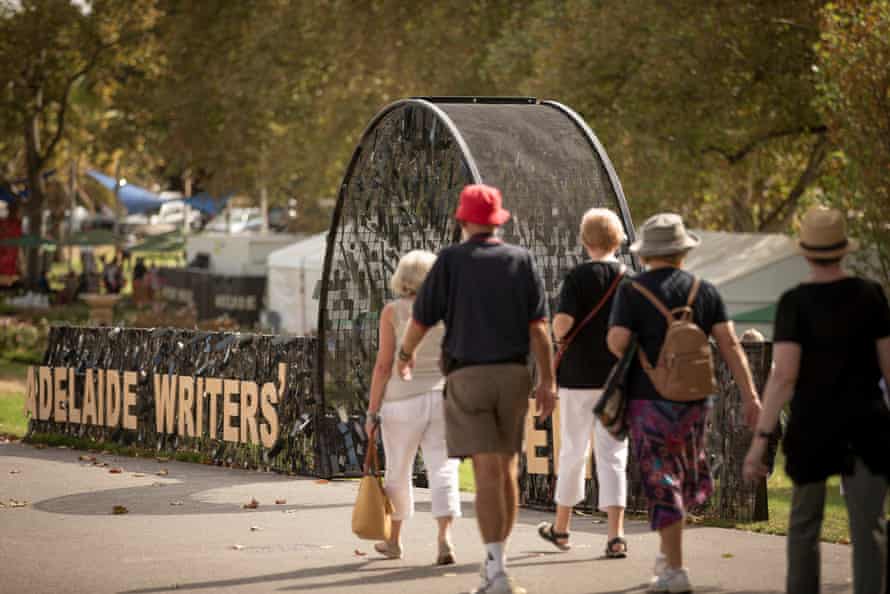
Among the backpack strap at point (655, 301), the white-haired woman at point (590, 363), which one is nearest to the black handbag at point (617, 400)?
the backpack strap at point (655, 301)

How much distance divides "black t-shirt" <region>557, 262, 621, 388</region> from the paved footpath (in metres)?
0.95

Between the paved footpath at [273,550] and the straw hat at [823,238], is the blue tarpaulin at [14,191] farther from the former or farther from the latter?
the straw hat at [823,238]

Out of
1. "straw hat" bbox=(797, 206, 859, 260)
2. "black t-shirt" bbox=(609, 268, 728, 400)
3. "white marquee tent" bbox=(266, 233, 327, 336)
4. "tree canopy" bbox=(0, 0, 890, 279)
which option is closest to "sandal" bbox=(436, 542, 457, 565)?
"black t-shirt" bbox=(609, 268, 728, 400)

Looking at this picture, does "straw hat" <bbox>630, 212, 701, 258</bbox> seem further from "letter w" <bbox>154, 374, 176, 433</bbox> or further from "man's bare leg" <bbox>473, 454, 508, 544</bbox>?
"letter w" <bbox>154, 374, 176, 433</bbox>

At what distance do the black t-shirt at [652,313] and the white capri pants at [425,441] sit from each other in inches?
54.9

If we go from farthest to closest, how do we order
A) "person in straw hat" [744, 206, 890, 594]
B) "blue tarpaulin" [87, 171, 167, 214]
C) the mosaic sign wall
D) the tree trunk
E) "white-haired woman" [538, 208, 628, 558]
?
1. "blue tarpaulin" [87, 171, 167, 214]
2. the tree trunk
3. the mosaic sign wall
4. "white-haired woman" [538, 208, 628, 558]
5. "person in straw hat" [744, 206, 890, 594]

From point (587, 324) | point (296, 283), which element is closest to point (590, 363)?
point (587, 324)

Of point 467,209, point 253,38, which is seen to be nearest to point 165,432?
point 467,209

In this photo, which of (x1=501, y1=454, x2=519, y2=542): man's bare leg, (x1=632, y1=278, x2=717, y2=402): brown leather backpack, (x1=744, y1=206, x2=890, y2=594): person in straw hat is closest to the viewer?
(x1=744, y1=206, x2=890, y2=594): person in straw hat

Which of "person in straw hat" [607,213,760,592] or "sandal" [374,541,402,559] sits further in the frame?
"sandal" [374,541,402,559]

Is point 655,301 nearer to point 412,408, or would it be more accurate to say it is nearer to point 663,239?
point 663,239

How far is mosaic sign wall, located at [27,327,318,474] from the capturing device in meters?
13.4

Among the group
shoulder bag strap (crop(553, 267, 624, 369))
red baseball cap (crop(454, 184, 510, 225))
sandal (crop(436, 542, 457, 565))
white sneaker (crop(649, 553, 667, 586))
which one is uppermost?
red baseball cap (crop(454, 184, 510, 225))

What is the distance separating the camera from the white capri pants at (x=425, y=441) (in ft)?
28.3
